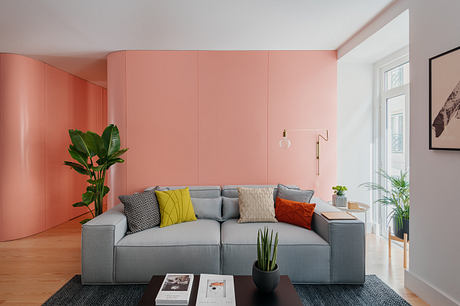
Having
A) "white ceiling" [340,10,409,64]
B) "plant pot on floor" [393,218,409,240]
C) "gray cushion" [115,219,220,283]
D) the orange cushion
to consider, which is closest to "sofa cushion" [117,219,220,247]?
"gray cushion" [115,219,220,283]

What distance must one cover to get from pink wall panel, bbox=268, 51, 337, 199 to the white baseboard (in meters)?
1.57

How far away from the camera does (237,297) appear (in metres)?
1.65

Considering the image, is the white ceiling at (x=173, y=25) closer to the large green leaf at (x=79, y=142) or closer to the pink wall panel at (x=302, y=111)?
the pink wall panel at (x=302, y=111)

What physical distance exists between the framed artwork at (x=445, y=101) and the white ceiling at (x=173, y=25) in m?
0.90

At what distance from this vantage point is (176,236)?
8.32 ft

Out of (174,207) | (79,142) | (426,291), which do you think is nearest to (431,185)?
(426,291)

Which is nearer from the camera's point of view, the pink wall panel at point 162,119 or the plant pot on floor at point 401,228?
the plant pot on floor at point 401,228

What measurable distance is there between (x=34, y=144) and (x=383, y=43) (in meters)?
4.98

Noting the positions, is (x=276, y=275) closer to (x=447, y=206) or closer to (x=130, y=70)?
(x=447, y=206)

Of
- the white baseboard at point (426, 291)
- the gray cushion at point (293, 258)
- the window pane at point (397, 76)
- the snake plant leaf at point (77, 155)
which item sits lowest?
the white baseboard at point (426, 291)

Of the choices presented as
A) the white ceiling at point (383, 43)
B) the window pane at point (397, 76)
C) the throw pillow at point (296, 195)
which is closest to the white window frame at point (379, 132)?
the window pane at point (397, 76)

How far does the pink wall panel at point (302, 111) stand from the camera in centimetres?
365

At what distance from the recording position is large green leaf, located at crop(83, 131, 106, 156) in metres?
3.17

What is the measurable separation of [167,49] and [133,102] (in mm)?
868
